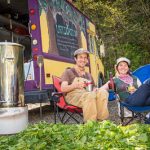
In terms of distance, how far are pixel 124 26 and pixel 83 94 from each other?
1223cm

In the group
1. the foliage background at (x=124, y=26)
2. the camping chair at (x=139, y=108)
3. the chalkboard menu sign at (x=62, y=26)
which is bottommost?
the camping chair at (x=139, y=108)

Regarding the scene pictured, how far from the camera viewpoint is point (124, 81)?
6.03 meters

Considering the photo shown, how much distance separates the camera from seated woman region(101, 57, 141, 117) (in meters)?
5.87

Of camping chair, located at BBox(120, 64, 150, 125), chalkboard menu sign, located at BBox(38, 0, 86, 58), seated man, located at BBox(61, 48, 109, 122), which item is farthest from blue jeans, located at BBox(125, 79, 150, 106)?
chalkboard menu sign, located at BBox(38, 0, 86, 58)

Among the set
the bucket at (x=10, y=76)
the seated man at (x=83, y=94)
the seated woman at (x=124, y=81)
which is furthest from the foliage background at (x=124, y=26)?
the bucket at (x=10, y=76)

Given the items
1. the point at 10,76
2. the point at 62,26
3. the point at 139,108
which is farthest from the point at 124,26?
the point at 10,76

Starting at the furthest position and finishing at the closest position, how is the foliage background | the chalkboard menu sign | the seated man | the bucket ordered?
the foliage background
the chalkboard menu sign
the seated man
the bucket

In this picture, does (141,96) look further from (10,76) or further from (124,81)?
(10,76)

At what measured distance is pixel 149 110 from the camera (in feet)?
17.4

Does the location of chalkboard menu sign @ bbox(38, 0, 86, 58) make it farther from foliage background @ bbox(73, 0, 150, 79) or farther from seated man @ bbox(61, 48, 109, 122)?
foliage background @ bbox(73, 0, 150, 79)

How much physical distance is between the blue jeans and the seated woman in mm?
725

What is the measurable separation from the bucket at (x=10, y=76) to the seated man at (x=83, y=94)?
2.34 feet

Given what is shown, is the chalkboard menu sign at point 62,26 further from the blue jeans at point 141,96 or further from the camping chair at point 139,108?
the blue jeans at point 141,96

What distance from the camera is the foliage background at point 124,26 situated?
679 inches
